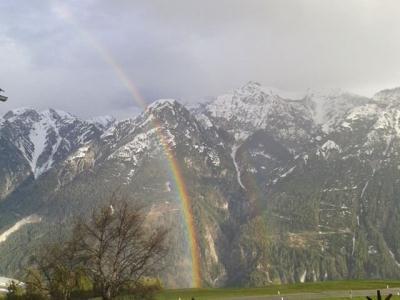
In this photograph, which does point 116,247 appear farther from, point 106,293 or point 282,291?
point 282,291

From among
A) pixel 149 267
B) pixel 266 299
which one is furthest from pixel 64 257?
pixel 266 299

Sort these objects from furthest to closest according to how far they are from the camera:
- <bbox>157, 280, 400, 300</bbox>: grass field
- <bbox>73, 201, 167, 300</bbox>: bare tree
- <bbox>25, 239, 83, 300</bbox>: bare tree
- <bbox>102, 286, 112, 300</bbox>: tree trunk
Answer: <bbox>157, 280, 400, 300</bbox>: grass field
<bbox>25, 239, 83, 300</bbox>: bare tree
<bbox>73, 201, 167, 300</bbox>: bare tree
<bbox>102, 286, 112, 300</bbox>: tree trunk

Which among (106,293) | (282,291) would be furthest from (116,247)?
(282,291)

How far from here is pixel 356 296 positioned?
338ft

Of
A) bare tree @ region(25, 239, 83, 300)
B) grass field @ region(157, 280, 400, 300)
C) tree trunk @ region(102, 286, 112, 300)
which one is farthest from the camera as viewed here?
grass field @ region(157, 280, 400, 300)

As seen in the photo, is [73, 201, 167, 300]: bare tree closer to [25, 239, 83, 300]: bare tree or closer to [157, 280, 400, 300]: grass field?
[25, 239, 83, 300]: bare tree

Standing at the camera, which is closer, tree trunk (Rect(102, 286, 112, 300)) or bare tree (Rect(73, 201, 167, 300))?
tree trunk (Rect(102, 286, 112, 300))

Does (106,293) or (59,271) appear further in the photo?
(59,271)

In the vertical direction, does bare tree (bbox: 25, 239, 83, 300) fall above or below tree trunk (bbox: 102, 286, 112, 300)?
above

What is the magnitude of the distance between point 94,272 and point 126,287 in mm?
4480

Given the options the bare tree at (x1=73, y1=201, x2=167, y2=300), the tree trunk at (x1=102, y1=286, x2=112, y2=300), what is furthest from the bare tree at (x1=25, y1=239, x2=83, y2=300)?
the tree trunk at (x1=102, y1=286, x2=112, y2=300)

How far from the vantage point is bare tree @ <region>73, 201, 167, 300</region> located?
66.9m

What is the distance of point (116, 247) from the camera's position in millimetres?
69375

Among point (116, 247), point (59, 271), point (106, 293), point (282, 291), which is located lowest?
point (106, 293)
